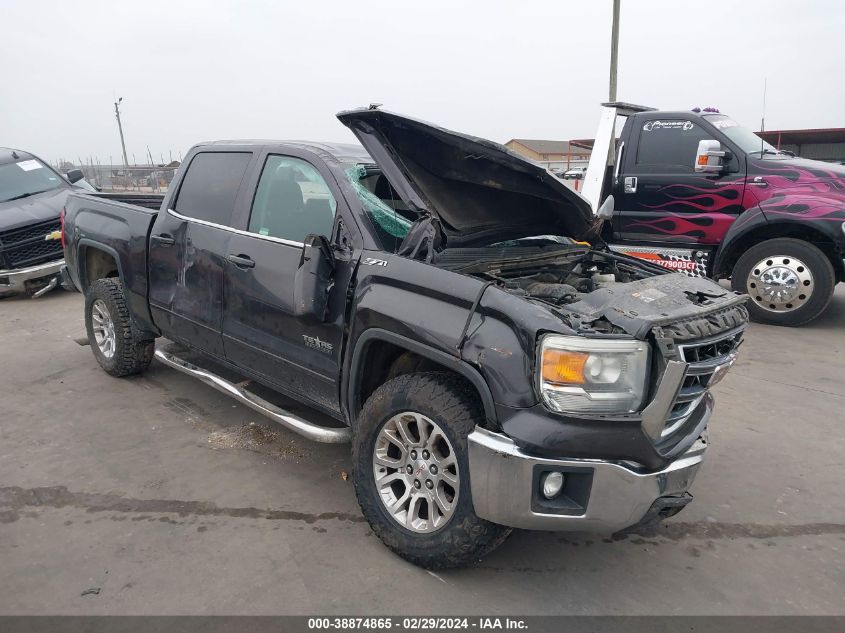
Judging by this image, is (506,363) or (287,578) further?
(287,578)

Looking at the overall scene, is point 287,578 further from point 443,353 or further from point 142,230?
point 142,230

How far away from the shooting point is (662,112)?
288 inches

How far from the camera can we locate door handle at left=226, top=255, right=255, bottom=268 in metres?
3.59

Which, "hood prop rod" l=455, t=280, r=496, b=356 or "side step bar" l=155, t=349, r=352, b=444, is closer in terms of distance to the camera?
"hood prop rod" l=455, t=280, r=496, b=356

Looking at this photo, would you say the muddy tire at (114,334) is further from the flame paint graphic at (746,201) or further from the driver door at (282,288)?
the flame paint graphic at (746,201)

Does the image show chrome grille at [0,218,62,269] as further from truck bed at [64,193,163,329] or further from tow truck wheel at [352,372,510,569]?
tow truck wheel at [352,372,510,569]

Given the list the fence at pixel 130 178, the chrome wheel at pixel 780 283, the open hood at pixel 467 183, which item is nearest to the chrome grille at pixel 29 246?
the open hood at pixel 467 183

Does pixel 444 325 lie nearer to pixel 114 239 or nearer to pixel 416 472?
pixel 416 472

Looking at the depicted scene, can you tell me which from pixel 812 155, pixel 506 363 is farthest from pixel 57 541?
pixel 812 155

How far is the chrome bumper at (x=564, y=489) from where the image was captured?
94.2 inches

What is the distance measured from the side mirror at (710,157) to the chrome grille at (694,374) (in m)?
4.64

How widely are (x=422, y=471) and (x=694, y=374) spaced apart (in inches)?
47.2

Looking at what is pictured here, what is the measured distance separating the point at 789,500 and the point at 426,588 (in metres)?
2.11

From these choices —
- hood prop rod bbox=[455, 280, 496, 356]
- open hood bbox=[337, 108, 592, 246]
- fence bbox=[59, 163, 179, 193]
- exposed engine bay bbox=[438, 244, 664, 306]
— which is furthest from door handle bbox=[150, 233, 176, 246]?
fence bbox=[59, 163, 179, 193]
